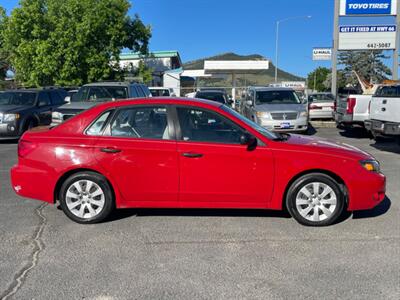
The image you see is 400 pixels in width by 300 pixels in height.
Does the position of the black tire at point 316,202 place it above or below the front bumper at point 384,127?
below

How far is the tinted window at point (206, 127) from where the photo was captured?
5188 millimetres

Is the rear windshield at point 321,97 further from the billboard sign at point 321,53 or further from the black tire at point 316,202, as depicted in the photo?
the black tire at point 316,202

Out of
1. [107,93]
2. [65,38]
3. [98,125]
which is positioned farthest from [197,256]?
[65,38]

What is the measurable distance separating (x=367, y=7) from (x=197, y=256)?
20528mm

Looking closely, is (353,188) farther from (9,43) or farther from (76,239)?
(9,43)

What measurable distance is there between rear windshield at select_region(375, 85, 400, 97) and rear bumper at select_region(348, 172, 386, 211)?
627 centimetres

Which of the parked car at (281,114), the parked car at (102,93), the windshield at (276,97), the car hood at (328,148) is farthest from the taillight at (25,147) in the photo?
the windshield at (276,97)

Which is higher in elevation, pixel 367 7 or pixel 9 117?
pixel 367 7

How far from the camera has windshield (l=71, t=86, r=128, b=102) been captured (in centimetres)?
1288

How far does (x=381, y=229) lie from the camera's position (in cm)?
511

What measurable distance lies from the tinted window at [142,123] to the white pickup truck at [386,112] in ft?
22.6

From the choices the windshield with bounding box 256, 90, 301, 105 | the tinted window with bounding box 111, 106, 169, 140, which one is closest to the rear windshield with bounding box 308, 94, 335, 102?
the windshield with bounding box 256, 90, 301, 105

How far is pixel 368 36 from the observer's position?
21609 millimetres

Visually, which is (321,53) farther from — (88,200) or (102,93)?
(88,200)
